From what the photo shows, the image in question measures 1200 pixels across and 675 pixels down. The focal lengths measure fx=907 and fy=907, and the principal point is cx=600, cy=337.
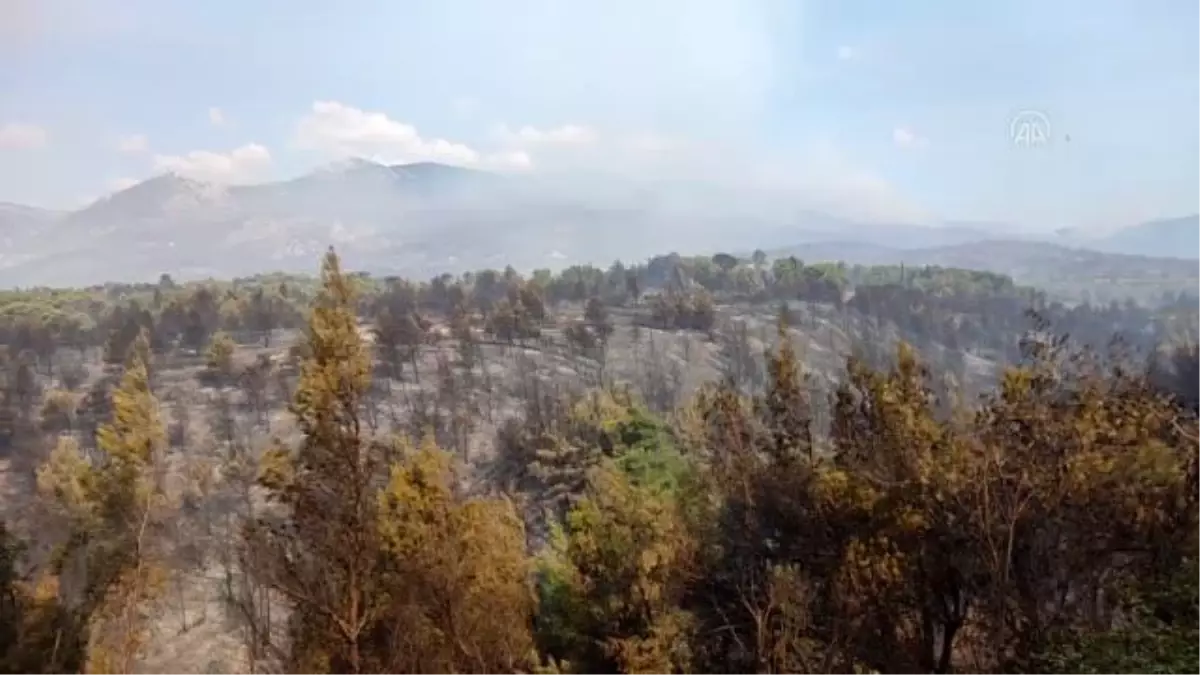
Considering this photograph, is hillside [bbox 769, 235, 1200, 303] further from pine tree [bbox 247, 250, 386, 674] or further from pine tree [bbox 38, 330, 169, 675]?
pine tree [bbox 247, 250, 386, 674]

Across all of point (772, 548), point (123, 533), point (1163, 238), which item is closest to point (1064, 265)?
point (1163, 238)

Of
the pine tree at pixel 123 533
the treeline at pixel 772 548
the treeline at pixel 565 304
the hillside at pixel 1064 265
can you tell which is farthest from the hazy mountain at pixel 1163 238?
the pine tree at pixel 123 533

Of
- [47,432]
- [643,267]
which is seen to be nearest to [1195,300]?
[643,267]

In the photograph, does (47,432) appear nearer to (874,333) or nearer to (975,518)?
(975,518)

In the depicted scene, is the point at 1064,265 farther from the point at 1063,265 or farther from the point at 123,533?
the point at 123,533

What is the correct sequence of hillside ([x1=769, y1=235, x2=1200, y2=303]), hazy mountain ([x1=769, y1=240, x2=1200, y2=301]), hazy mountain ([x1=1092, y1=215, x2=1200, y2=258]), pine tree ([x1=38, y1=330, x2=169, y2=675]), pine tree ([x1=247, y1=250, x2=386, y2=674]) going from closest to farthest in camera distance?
pine tree ([x1=247, y1=250, x2=386, y2=674])
pine tree ([x1=38, y1=330, x2=169, y2=675])
hillside ([x1=769, y1=235, x2=1200, y2=303])
hazy mountain ([x1=769, y1=240, x2=1200, y2=301])
hazy mountain ([x1=1092, y1=215, x2=1200, y2=258])

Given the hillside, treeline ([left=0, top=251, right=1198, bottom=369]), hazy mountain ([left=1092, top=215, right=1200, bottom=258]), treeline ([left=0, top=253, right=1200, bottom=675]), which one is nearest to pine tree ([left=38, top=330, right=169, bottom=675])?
treeline ([left=0, top=253, right=1200, bottom=675])

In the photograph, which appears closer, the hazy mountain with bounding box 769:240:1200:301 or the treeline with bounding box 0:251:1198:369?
the treeline with bounding box 0:251:1198:369

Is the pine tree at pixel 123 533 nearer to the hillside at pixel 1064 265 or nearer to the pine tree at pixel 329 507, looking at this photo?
the pine tree at pixel 329 507
